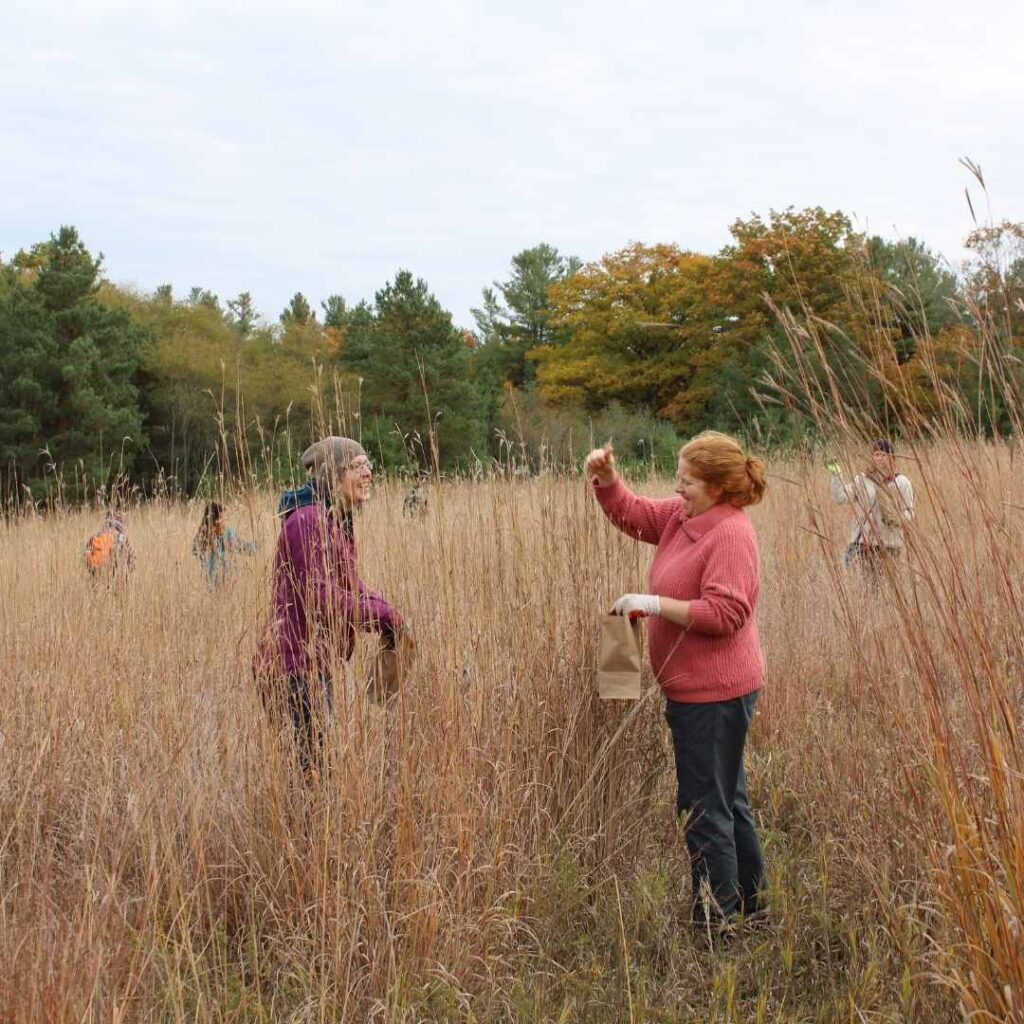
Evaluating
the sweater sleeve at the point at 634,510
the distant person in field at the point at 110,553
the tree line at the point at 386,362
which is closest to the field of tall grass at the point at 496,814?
the sweater sleeve at the point at 634,510

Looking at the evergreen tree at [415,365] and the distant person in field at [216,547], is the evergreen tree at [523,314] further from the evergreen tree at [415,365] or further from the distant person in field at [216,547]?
the distant person in field at [216,547]

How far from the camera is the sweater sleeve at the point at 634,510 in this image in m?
3.08

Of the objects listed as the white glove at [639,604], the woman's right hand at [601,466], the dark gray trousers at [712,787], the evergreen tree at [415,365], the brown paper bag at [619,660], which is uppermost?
the evergreen tree at [415,365]

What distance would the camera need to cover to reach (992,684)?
1817 mm

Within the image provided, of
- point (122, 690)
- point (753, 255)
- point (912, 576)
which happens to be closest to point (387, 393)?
point (753, 255)

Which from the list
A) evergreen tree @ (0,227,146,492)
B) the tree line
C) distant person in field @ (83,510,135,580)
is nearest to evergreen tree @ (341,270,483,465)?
the tree line

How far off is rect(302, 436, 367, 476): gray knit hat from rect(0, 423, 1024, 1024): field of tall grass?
0.27m

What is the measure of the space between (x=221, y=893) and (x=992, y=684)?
1897mm

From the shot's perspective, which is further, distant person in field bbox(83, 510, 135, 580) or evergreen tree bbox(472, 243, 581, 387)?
evergreen tree bbox(472, 243, 581, 387)

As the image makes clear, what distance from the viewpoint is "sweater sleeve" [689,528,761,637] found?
268 centimetres

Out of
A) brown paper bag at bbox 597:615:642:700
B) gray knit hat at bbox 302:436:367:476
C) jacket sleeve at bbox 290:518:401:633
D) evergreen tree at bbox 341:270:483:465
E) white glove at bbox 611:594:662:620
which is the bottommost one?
brown paper bag at bbox 597:615:642:700

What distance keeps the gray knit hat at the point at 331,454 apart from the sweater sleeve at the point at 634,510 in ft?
2.46

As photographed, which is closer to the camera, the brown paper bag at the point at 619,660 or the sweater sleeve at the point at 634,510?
the brown paper bag at the point at 619,660

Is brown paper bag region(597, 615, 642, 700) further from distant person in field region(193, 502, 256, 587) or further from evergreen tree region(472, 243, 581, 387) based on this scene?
evergreen tree region(472, 243, 581, 387)
